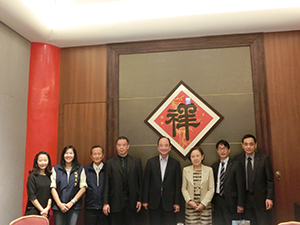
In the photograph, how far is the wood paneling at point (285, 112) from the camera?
3818mm

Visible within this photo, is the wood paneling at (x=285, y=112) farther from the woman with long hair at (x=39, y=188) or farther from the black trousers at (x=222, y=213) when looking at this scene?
the woman with long hair at (x=39, y=188)

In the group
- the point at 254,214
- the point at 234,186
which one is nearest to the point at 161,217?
the point at 234,186

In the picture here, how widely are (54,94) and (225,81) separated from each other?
8.57ft

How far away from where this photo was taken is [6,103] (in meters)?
3.76

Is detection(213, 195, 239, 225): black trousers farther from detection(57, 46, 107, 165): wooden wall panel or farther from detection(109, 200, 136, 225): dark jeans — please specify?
detection(57, 46, 107, 165): wooden wall panel

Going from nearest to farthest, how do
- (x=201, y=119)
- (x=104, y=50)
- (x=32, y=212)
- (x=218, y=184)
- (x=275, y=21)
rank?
(x=32, y=212)
(x=218, y=184)
(x=275, y=21)
(x=201, y=119)
(x=104, y=50)

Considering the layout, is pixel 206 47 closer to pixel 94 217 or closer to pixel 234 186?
pixel 234 186

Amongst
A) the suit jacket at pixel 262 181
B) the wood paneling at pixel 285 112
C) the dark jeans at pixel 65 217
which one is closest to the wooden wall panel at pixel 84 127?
the dark jeans at pixel 65 217

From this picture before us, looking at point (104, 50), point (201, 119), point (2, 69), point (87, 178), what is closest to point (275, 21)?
point (201, 119)

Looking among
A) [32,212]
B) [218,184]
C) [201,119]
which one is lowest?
[32,212]

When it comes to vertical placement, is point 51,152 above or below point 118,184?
above

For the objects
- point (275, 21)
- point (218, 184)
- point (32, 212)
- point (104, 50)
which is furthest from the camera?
point (104, 50)

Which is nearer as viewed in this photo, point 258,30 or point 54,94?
point 258,30

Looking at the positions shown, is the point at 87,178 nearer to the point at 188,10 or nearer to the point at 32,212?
the point at 32,212
